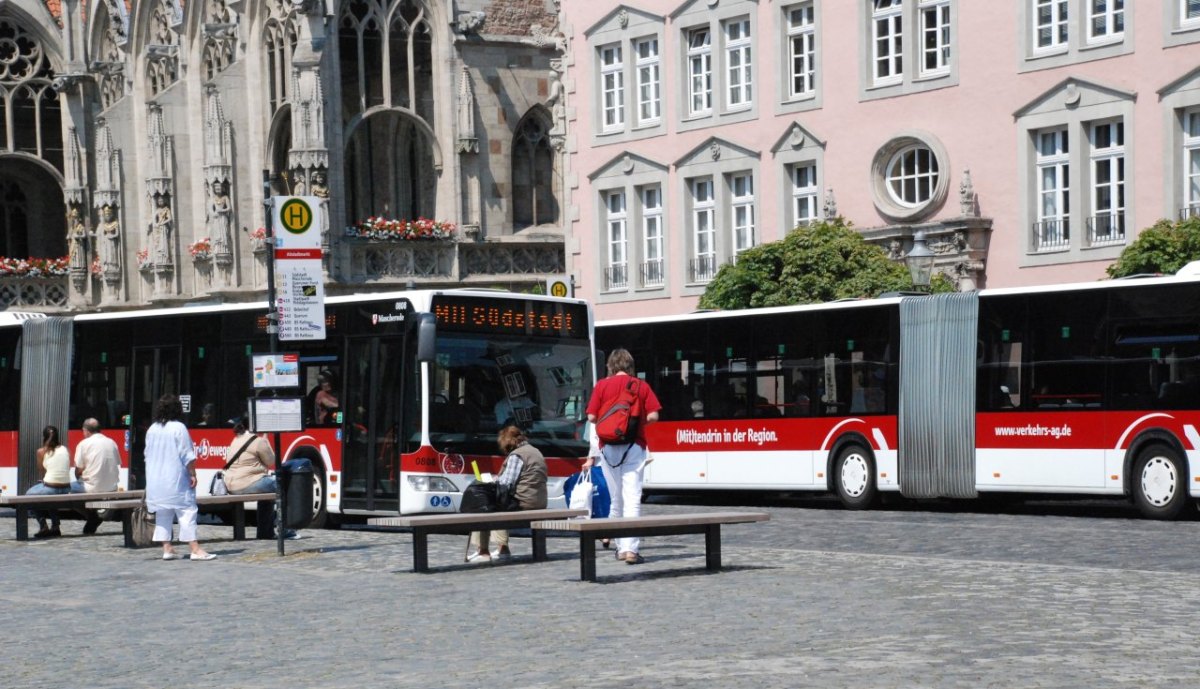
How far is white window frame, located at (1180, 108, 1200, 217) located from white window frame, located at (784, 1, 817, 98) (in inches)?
308

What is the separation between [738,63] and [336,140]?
425 inches

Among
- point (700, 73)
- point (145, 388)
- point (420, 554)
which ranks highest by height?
point (700, 73)

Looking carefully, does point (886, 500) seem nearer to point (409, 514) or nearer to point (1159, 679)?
point (409, 514)

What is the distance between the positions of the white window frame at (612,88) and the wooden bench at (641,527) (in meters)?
25.8

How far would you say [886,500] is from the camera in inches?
1129

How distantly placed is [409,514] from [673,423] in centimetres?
796

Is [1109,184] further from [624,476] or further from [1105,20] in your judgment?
[624,476]

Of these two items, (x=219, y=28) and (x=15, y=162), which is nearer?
(x=219, y=28)

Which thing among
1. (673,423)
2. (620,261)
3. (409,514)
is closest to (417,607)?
(409,514)

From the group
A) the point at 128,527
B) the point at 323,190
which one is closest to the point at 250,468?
the point at 128,527

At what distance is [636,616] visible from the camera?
1280 cm

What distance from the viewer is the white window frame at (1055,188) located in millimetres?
33219

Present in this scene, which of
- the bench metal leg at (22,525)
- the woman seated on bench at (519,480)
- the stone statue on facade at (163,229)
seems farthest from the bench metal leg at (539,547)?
the stone statue on facade at (163,229)

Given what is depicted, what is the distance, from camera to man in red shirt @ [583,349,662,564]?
1648 centimetres
